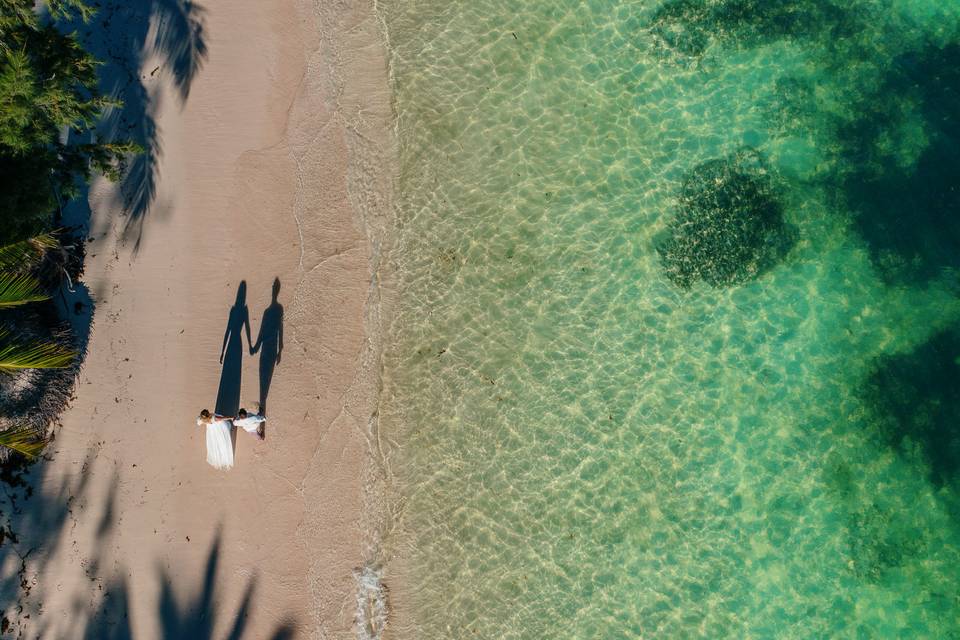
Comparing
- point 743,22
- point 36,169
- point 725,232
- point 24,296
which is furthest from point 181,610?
point 743,22

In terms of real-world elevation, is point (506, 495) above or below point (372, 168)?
below

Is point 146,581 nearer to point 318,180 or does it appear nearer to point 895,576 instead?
point 318,180

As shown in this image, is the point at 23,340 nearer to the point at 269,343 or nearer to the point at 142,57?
the point at 269,343

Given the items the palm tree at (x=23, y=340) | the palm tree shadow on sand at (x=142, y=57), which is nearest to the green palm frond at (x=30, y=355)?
the palm tree at (x=23, y=340)

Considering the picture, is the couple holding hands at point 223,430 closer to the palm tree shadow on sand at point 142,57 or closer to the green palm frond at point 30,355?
the green palm frond at point 30,355

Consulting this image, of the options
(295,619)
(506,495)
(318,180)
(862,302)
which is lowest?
(295,619)

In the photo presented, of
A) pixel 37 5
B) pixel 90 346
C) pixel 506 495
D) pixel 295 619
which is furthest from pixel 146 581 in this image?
pixel 37 5

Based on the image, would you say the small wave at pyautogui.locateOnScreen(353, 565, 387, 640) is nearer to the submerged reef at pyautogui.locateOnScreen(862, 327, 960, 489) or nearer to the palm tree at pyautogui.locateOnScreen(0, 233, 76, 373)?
the palm tree at pyautogui.locateOnScreen(0, 233, 76, 373)
